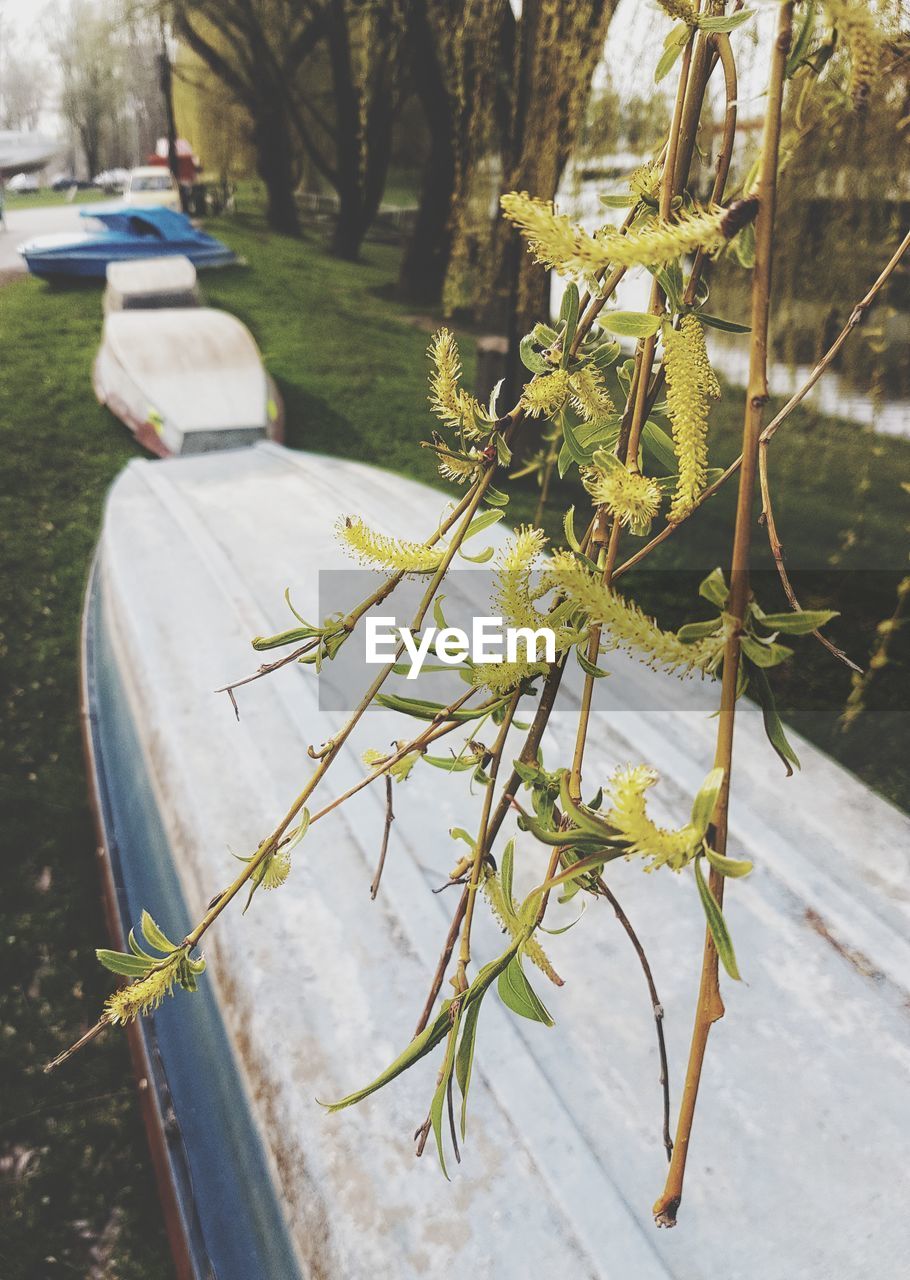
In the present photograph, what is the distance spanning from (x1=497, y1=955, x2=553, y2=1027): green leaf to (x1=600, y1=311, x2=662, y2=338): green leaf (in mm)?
233

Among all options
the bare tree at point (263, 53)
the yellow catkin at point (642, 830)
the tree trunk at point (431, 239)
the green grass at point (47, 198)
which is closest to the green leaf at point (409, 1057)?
the yellow catkin at point (642, 830)

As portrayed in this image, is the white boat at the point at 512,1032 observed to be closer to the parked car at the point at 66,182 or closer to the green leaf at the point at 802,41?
the green leaf at the point at 802,41

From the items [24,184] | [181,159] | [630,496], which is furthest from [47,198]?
[630,496]

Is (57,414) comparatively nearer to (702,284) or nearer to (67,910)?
(67,910)

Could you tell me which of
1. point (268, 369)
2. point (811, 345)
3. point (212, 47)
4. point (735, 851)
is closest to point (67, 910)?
point (735, 851)

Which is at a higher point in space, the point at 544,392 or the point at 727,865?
the point at 544,392

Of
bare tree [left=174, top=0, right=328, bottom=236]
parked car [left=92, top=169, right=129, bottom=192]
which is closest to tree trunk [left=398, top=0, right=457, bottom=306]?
bare tree [left=174, top=0, right=328, bottom=236]

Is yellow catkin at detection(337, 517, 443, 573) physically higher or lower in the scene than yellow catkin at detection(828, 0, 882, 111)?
lower

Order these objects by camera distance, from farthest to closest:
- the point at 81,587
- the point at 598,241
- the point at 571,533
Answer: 1. the point at 81,587
2. the point at 571,533
3. the point at 598,241

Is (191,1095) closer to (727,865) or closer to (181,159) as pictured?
(727,865)

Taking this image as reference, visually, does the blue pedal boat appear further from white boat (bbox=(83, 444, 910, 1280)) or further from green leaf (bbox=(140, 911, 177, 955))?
green leaf (bbox=(140, 911, 177, 955))

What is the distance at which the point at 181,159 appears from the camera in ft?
23.7

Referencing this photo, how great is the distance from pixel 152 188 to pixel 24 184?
105 centimetres

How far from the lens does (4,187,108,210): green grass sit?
7285 millimetres
